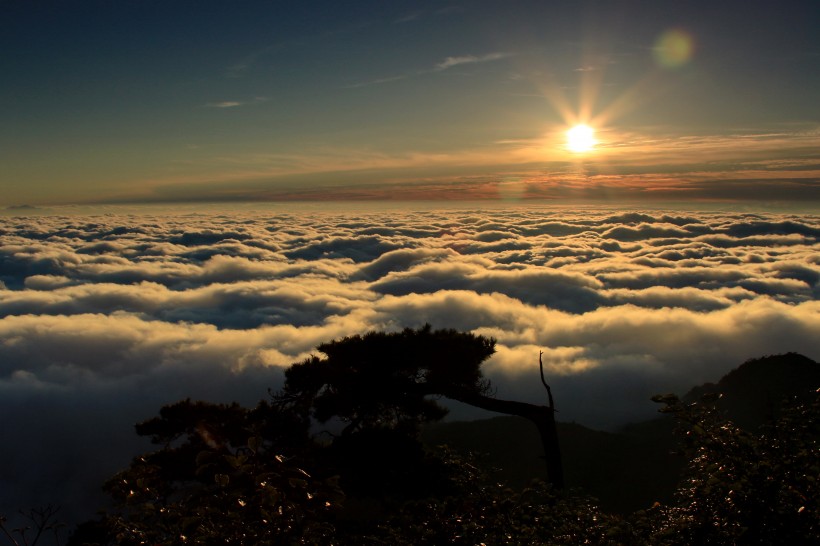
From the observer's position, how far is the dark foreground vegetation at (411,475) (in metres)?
5.26

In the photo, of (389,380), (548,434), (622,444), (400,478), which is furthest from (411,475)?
(622,444)

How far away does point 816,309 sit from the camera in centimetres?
13862

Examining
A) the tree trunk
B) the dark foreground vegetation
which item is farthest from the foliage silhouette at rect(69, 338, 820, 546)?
the tree trunk

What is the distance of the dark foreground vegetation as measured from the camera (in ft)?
17.3

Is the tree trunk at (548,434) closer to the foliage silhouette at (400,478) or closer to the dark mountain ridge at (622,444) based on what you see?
the foliage silhouette at (400,478)

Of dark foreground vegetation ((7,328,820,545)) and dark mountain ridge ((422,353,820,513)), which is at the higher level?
dark foreground vegetation ((7,328,820,545))

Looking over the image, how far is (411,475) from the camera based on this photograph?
49.0 feet

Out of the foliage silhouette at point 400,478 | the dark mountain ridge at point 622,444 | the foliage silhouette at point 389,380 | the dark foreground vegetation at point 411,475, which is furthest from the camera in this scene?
the dark mountain ridge at point 622,444

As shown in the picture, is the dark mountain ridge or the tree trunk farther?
the dark mountain ridge

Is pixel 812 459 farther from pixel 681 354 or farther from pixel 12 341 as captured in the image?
pixel 12 341

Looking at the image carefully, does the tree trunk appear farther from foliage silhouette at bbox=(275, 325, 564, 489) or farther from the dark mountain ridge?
the dark mountain ridge

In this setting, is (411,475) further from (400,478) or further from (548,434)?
(548,434)

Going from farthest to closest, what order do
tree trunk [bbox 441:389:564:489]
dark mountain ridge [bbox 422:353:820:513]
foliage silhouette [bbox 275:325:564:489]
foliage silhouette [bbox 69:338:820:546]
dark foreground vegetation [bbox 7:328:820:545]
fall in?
dark mountain ridge [bbox 422:353:820:513]
foliage silhouette [bbox 275:325:564:489]
tree trunk [bbox 441:389:564:489]
dark foreground vegetation [bbox 7:328:820:545]
foliage silhouette [bbox 69:338:820:546]

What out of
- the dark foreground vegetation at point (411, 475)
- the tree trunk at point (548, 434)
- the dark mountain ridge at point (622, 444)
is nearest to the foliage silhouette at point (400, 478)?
the dark foreground vegetation at point (411, 475)
